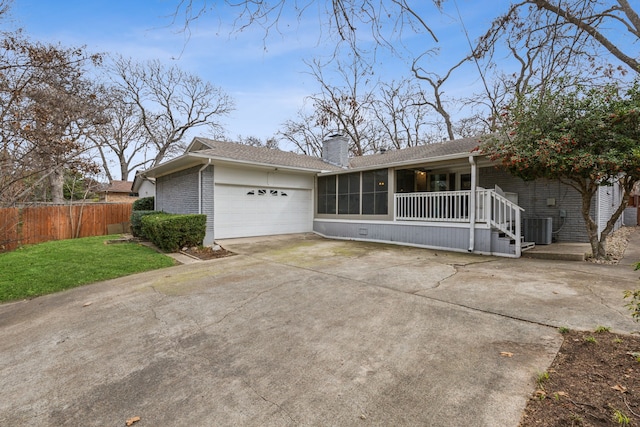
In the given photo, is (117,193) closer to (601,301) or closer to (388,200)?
(388,200)

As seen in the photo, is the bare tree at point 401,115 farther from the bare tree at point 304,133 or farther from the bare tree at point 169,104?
the bare tree at point 169,104

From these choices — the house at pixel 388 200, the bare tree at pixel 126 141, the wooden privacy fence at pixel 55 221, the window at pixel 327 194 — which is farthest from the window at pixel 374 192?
the bare tree at pixel 126 141

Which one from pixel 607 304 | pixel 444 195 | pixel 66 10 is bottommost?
pixel 607 304

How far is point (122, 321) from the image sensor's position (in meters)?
4.03

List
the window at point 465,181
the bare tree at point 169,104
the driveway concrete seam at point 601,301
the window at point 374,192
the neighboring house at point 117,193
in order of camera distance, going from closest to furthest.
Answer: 1. the driveway concrete seam at point 601,301
2. the window at point 374,192
3. the window at point 465,181
4. the bare tree at point 169,104
5. the neighboring house at point 117,193

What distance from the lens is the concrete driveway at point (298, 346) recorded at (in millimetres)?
2213

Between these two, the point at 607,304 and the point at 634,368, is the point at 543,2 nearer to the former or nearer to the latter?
the point at 607,304

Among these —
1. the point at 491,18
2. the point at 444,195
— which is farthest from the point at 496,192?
the point at 491,18

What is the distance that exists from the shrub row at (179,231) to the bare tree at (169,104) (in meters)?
21.9

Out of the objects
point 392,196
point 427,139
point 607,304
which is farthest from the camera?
point 427,139

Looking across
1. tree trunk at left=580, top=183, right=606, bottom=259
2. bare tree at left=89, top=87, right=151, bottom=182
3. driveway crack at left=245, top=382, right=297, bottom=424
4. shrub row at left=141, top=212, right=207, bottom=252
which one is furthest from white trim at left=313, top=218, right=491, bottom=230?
bare tree at left=89, top=87, right=151, bottom=182

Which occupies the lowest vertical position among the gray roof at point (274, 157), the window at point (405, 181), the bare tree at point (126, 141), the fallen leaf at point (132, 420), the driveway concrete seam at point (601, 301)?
the fallen leaf at point (132, 420)

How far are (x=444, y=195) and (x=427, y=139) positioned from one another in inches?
664

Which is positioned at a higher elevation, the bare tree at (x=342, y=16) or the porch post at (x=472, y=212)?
the bare tree at (x=342, y=16)
